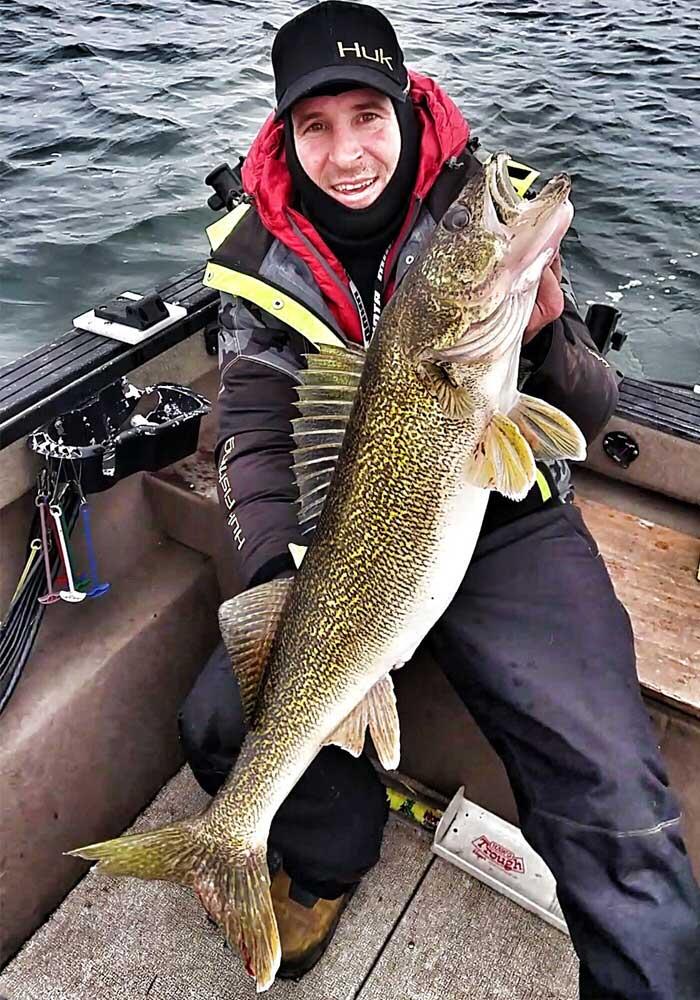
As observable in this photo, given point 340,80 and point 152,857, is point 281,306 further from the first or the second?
point 152,857

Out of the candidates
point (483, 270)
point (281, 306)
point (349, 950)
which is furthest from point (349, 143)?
point (349, 950)

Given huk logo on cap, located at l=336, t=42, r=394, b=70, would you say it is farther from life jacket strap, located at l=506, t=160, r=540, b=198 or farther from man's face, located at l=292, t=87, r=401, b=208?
life jacket strap, located at l=506, t=160, r=540, b=198

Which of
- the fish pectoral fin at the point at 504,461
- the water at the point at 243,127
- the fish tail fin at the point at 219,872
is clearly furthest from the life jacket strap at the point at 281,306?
the water at the point at 243,127

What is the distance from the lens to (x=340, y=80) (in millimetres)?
2678

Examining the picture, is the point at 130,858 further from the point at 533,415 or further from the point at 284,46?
the point at 284,46

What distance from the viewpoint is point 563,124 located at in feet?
35.9

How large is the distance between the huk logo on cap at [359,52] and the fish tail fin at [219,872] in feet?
7.67

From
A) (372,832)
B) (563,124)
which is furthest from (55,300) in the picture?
(563,124)

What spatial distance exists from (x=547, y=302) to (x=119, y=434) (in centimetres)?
158

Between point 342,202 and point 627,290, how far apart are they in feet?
18.2

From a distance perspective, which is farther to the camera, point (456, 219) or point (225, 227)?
point (225, 227)

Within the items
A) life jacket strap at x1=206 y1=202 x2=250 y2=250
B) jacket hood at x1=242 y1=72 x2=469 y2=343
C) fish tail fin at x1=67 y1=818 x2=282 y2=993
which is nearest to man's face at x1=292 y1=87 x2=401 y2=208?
jacket hood at x1=242 y1=72 x2=469 y2=343

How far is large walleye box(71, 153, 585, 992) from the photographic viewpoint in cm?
225

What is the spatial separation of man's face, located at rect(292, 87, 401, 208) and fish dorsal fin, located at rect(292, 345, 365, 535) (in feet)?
2.46
